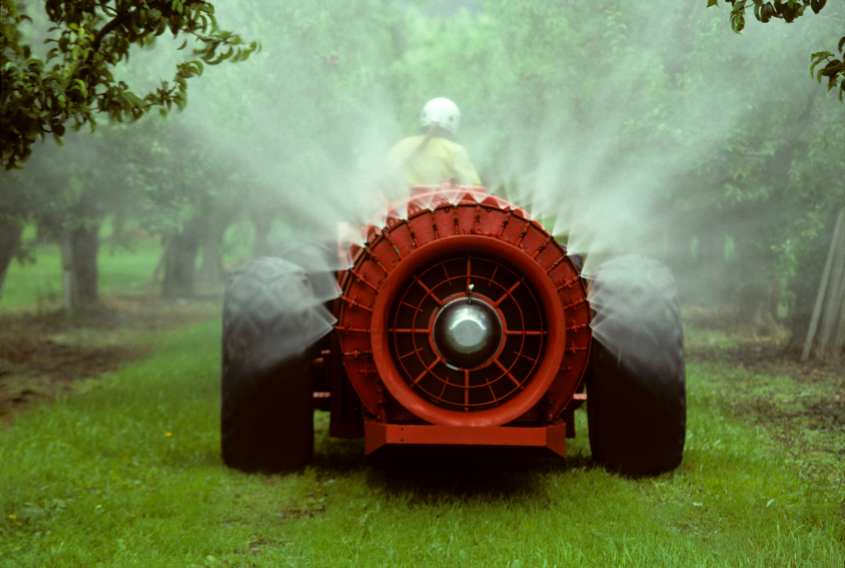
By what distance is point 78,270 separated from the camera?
15.0 m

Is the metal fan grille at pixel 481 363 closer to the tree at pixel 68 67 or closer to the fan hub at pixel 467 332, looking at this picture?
the fan hub at pixel 467 332

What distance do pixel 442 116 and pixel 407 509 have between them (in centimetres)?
301

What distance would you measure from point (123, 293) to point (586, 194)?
54.0 ft

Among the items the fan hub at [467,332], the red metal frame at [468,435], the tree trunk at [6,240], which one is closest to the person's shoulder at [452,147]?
the fan hub at [467,332]

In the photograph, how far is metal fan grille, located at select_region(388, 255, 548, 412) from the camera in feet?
13.0

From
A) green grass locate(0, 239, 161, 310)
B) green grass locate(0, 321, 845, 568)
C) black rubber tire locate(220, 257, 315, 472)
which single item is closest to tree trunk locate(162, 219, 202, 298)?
green grass locate(0, 239, 161, 310)

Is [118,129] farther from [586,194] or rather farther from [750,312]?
[750,312]

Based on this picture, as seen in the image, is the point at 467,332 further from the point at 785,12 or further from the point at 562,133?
the point at 562,133

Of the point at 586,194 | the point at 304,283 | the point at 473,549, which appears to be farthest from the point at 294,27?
the point at 473,549

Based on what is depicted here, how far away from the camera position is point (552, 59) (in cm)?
977

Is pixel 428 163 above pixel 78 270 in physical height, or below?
above

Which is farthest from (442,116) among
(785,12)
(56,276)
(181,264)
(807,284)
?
(56,276)

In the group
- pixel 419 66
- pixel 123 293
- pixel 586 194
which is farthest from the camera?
pixel 123 293

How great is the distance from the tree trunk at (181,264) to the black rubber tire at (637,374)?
56.0 feet
